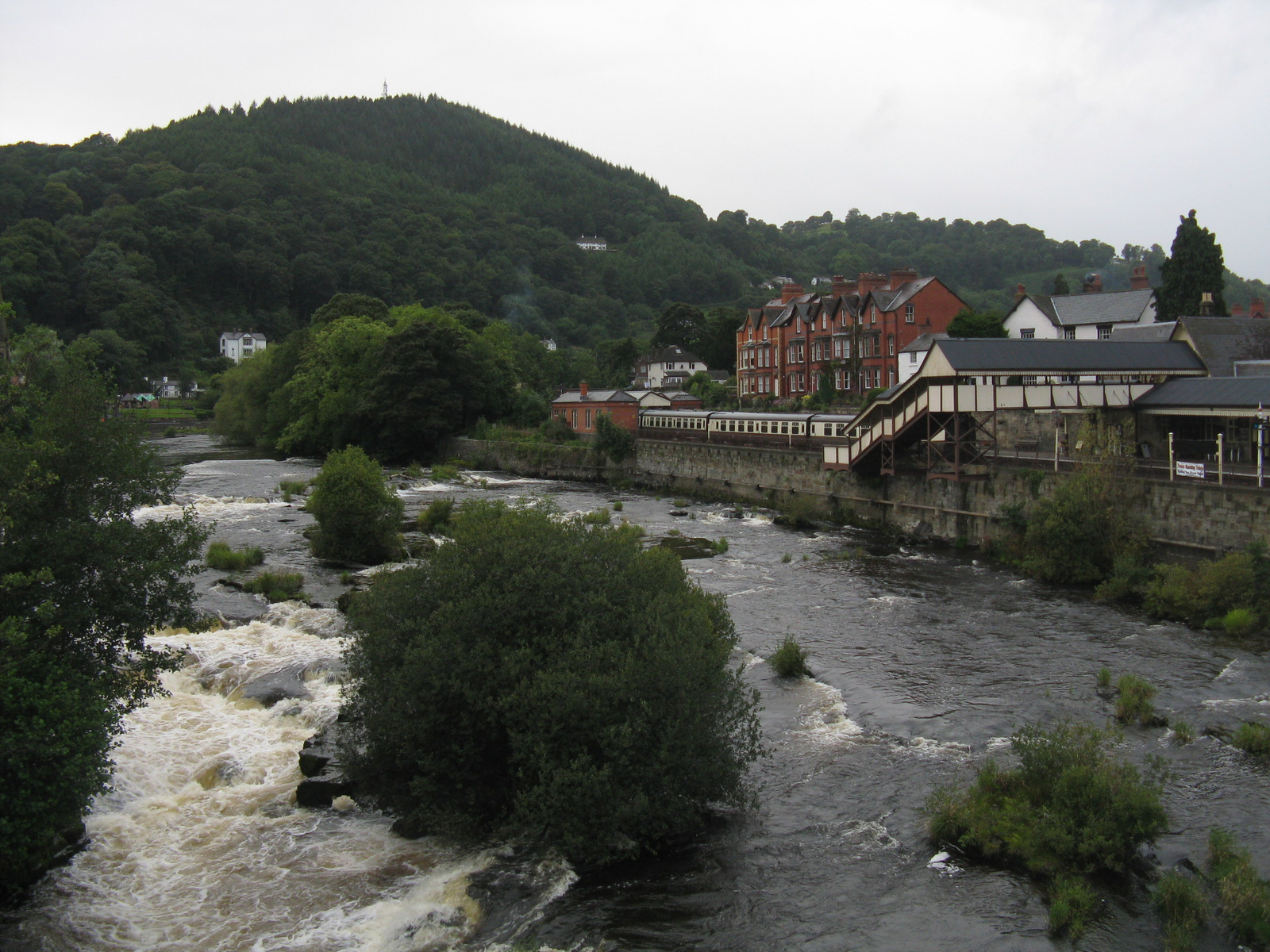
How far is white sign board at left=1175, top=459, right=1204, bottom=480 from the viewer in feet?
82.9

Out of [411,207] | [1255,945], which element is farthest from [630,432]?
[411,207]

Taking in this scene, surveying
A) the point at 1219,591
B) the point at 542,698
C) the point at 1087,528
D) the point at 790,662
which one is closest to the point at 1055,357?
the point at 1087,528

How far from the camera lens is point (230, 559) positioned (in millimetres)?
28391

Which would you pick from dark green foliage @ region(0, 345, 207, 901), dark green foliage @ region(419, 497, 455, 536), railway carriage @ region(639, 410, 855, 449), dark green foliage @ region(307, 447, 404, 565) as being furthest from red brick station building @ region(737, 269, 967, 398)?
dark green foliage @ region(0, 345, 207, 901)

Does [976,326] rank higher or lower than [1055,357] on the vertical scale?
higher

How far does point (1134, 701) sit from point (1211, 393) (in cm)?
1766

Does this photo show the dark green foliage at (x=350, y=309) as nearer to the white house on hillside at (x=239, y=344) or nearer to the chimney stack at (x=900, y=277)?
the chimney stack at (x=900, y=277)

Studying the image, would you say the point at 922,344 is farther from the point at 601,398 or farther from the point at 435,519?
the point at 435,519

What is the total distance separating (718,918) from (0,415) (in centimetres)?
1189

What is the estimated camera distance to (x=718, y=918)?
36.1 ft

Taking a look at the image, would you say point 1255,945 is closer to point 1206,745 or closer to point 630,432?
point 1206,745

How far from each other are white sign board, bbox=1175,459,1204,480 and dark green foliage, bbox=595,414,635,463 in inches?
1357

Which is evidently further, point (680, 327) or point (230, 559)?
point (680, 327)

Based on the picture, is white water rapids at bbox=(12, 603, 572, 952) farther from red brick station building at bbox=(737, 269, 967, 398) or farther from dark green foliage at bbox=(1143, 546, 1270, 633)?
red brick station building at bbox=(737, 269, 967, 398)
